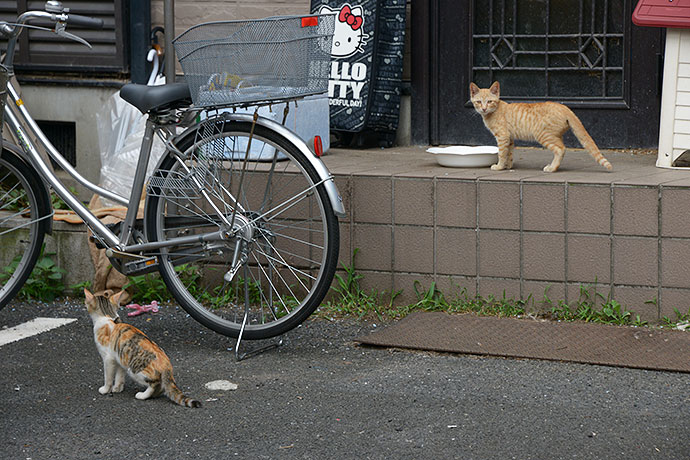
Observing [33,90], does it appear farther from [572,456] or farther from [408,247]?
[572,456]

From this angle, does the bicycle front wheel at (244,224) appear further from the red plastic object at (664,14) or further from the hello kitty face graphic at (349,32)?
the red plastic object at (664,14)

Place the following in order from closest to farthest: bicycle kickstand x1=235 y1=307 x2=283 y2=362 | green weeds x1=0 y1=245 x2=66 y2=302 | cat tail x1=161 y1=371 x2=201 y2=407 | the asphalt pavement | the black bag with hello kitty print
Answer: the asphalt pavement < cat tail x1=161 y1=371 x2=201 y2=407 < bicycle kickstand x1=235 y1=307 x2=283 y2=362 < green weeds x1=0 y1=245 x2=66 y2=302 < the black bag with hello kitty print

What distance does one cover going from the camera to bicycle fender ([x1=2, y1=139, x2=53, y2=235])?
168 inches

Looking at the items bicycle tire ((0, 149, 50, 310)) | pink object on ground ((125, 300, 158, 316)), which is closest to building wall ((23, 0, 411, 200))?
bicycle tire ((0, 149, 50, 310))

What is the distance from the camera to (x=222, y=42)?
3.59 metres

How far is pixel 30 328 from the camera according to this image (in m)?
4.43

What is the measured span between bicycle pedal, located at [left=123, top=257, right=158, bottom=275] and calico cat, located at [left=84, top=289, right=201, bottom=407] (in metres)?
0.56

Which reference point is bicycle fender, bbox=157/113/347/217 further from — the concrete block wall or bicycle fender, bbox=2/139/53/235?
bicycle fender, bbox=2/139/53/235

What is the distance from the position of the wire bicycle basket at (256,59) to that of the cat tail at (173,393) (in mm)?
1061

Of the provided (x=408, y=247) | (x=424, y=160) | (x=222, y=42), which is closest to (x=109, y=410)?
(x=222, y=42)

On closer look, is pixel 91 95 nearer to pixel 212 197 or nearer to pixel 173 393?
pixel 212 197

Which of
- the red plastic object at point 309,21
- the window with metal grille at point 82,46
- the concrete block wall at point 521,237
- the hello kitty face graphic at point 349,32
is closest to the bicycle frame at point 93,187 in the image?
the red plastic object at point 309,21

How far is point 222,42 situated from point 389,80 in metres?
2.17

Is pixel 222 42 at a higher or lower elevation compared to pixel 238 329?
higher
